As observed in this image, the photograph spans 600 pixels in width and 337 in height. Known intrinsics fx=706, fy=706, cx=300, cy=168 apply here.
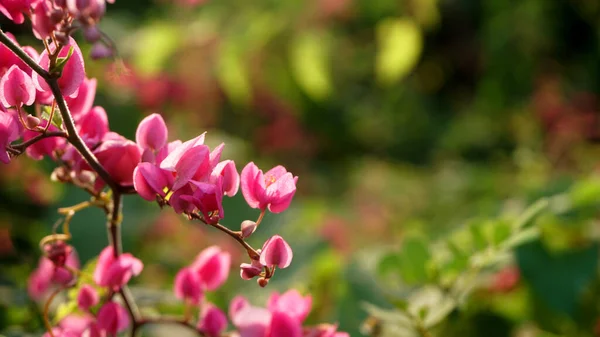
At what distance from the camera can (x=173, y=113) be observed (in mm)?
→ 1260

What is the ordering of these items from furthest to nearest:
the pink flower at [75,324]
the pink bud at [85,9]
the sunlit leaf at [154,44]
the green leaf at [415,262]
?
the sunlit leaf at [154,44] → the green leaf at [415,262] → the pink flower at [75,324] → the pink bud at [85,9]

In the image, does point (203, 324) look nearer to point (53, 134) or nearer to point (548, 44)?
point (53, 134)

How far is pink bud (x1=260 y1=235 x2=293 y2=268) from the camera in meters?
0.29

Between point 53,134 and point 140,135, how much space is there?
0.04m

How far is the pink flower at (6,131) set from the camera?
0.91ft

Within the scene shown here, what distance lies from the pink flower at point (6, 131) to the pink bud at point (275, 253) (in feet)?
0.35

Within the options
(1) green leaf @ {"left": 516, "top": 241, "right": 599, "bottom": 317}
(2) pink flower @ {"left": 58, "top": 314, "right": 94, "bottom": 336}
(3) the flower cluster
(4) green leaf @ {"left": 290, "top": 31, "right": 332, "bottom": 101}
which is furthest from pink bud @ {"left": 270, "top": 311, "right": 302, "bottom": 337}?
(4) green leaf @ {"left": 290, "top": 31, "right": 332, "bottom": 101}

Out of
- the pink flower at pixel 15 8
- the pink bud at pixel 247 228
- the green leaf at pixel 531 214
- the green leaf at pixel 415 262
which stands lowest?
the pink bud at pixel 247 228

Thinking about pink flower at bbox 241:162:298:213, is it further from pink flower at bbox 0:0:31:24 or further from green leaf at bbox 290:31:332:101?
green leaf at bbox 290:31:332:101

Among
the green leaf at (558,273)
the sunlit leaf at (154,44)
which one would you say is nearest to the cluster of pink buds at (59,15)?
the green leaf at (558,273)

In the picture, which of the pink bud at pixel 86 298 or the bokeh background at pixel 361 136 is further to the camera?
the bokeh background at pixel 361 136

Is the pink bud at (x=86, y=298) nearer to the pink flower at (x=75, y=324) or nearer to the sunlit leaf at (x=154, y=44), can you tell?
the pink flower at (x=75, y=324)

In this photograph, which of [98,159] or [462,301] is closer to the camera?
[98,159]

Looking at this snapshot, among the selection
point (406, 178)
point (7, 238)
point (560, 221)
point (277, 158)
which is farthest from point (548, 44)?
point (7, 238)
